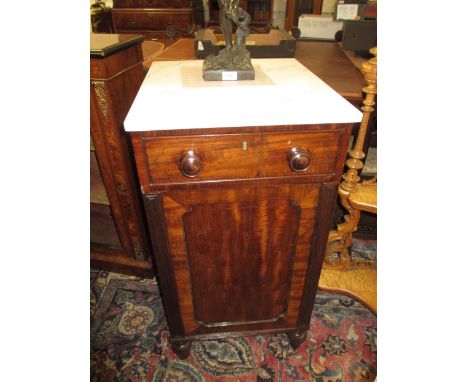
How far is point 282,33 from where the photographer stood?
1.28 m

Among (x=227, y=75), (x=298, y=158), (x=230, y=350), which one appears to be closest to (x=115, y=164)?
(x=227, y=75)

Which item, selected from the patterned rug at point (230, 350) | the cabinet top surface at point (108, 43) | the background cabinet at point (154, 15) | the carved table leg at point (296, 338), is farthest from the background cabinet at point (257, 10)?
the carved table leg at point (296, 338)

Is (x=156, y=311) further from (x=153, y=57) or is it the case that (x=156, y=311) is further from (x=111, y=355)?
(x=153, y=57)

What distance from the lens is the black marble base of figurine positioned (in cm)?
82

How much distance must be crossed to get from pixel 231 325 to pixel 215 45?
997mm

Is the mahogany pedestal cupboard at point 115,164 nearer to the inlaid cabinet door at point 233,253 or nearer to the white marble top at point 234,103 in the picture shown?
the white marble top at point 234,103

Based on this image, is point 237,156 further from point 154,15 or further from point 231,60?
point 154,15

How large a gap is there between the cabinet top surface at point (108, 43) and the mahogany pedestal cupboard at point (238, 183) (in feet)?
0.46

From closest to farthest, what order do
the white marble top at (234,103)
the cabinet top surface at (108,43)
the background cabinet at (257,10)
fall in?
1. the white marble top at (234,103)
2. the cabinet top surface at (108,43)
3. the background cabinet at (257,10)

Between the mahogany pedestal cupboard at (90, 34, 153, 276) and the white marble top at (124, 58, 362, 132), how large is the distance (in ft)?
0.61

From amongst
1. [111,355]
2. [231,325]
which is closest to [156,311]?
[111,355]

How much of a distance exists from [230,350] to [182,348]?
20 cm

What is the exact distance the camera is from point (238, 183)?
73 cm

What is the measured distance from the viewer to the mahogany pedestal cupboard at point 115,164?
3.10ft
